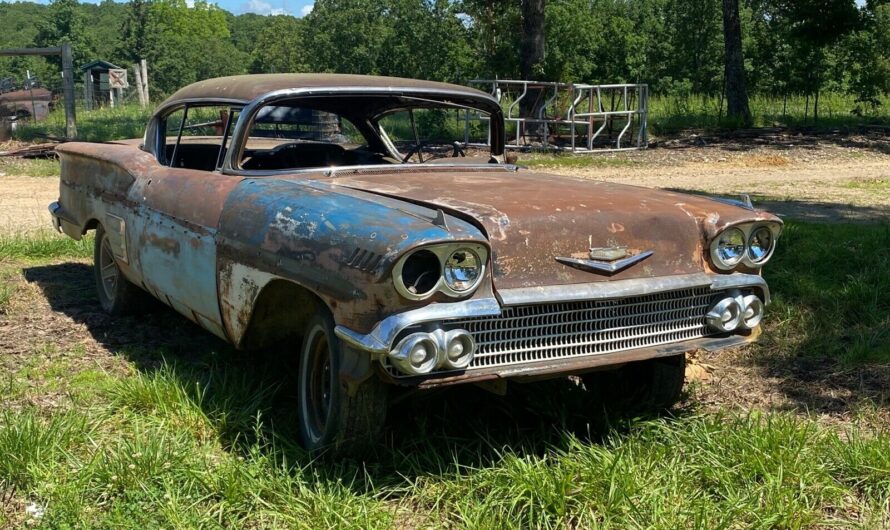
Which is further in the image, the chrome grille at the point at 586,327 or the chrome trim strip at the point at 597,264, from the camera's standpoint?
the chrome trim strip at the point at 597,264

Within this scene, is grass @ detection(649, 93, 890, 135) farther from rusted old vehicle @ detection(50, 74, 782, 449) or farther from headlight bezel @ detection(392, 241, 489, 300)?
headlight bezel @ detection(392, 241, 489, 300)

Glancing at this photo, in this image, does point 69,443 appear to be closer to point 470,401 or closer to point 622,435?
point 470,401

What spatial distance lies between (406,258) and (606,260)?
80 cm

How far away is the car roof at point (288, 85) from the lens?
14.7ft

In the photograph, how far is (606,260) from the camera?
3.39 meters

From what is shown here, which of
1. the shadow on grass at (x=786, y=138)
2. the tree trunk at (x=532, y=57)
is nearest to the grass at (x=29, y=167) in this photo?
the tree trunk at (x=532, y=57)

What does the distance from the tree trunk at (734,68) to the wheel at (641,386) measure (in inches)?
666

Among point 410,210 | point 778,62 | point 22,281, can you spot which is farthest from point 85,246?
point 778,62

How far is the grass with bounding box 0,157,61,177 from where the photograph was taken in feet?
44.6

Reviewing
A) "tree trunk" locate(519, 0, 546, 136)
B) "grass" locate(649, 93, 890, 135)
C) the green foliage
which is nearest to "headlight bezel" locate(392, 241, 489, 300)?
"tree trunk" locate(519, 0, 546, 136)

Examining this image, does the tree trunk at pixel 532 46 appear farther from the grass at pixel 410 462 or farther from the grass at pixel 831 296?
the grass at pixel 410 462

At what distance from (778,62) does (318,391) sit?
77.0ft

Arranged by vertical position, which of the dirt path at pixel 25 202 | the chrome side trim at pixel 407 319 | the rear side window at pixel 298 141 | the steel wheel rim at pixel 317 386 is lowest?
the steel wheel rim at pixel 317 386

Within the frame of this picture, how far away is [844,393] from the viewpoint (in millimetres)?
4535
